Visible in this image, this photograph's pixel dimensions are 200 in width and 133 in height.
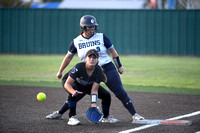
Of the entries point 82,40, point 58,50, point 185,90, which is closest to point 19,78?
point 185,90

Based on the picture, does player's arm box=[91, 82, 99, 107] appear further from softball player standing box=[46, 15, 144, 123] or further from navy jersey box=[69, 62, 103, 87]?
softball player standing box=[46, 15, 144, 123]

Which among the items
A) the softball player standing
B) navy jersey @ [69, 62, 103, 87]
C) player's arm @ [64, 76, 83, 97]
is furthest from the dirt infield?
navy jersey @ [69, 62, 103, 87]

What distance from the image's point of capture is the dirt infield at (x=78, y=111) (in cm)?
626

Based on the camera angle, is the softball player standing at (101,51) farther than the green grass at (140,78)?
No

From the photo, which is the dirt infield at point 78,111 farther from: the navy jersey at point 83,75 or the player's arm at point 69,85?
the navy jersey at point 83,75

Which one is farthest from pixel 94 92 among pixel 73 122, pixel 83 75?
pixel 73 122

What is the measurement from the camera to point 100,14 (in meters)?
25.5

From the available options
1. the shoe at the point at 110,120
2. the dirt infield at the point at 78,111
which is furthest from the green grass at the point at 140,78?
the shoe at the point at 110,120

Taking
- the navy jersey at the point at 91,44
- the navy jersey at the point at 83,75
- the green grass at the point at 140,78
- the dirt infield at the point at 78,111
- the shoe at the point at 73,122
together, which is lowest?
the green grass at the point at 140,78

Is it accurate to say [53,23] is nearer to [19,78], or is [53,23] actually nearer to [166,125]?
[19,78]

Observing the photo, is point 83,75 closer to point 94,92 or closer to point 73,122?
point 94,92

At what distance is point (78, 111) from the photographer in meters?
8.06

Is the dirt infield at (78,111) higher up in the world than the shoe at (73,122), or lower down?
lower down

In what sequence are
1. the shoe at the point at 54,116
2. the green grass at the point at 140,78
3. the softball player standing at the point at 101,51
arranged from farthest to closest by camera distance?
1. the green grass at the point at 140,78
2. the shoe at the point at 54,116
3. the softball player standing at the point at 101,51
